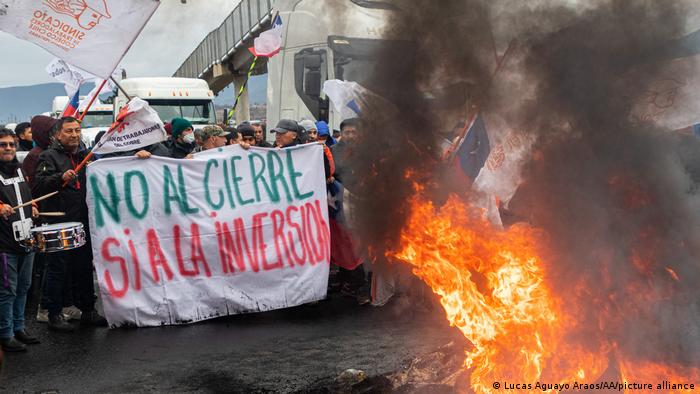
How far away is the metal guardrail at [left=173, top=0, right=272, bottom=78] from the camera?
2247cm

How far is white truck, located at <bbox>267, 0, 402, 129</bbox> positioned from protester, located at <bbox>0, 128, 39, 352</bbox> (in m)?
4.34

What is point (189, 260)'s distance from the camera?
21.7 feet

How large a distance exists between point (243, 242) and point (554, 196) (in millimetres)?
3281

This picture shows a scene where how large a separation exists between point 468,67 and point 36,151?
4.67 m

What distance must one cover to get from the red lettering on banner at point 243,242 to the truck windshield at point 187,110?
39.6 ft

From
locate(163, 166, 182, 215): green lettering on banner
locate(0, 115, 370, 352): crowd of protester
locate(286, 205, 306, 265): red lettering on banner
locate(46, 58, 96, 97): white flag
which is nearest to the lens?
locate(0, 115, 370, 352): crowd of protester

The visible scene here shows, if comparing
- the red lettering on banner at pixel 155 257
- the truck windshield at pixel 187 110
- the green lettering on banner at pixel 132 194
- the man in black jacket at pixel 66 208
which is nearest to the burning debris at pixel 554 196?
the red lettering on banner at pixel 155 257

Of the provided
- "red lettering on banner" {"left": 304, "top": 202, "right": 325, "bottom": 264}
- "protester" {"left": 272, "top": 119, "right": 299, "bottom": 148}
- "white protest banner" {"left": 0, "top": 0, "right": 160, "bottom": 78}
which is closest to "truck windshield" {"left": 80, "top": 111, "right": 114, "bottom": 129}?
"protester" {"left": 272, "top": 119, "right": 299, "bottom": 148}

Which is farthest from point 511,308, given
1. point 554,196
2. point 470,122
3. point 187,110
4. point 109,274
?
point 187,110

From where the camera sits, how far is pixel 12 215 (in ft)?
18.1

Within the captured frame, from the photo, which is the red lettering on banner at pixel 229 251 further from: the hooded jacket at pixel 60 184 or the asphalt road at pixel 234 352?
the hooded jacket at pixel 60 184

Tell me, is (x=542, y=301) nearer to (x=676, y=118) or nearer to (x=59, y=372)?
(x=676, y=118)

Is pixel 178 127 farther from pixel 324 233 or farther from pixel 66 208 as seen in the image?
pixel 324 233

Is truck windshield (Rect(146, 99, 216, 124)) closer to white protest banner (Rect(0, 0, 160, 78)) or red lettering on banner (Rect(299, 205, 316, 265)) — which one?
red lettering on banner (Rect(299, 205, 316, 265))
